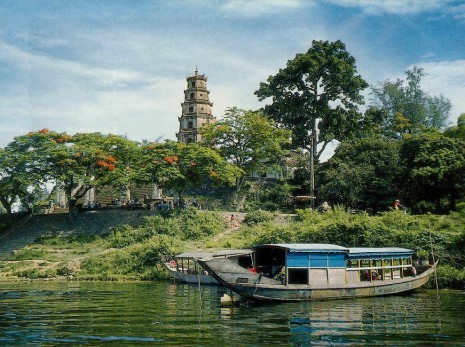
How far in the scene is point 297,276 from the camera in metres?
20.0

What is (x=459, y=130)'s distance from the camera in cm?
4478

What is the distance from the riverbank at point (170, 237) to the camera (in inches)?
1069

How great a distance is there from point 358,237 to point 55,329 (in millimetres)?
18889

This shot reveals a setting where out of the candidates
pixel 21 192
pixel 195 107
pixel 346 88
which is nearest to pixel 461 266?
pixel 346 88

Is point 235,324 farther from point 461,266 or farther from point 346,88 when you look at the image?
point 346,88

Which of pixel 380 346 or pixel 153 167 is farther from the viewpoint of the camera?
pixel 153 167

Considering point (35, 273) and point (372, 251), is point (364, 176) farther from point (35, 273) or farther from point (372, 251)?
point (35, 273)

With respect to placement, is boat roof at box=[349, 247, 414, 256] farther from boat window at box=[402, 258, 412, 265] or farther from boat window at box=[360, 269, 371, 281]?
boat window at box=[360, 269, 371, 281]

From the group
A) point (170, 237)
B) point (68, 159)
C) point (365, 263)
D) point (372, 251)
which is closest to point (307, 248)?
point (372, 251)

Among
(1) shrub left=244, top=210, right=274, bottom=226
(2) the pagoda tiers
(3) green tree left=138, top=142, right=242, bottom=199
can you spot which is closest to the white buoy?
(1) shrub left=244, top=210, right=274, bottom=226

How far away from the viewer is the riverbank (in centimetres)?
2715

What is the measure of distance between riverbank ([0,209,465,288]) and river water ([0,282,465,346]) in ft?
17.1

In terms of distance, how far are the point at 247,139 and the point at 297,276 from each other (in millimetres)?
27516

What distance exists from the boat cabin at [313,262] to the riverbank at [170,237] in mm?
5365
